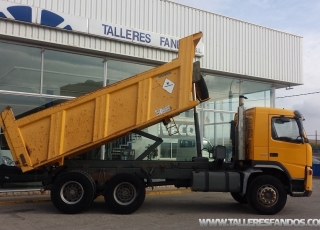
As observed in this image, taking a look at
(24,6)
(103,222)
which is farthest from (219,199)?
(24,6)

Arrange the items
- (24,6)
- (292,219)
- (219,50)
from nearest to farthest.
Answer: (292,219) → (24,6) → (219,50)

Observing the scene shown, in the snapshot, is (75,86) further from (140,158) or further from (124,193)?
(124,193)

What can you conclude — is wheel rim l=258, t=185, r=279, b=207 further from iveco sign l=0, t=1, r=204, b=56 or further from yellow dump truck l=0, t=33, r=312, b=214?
iveco sign l=0, t=1, r=204, b=56

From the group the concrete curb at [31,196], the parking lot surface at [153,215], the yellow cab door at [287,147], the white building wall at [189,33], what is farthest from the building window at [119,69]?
the yellow cab door at [287,147]

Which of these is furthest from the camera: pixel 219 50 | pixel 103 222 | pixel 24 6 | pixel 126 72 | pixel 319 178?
pixel 319 178

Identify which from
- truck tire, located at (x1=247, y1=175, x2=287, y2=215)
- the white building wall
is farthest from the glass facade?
truck tire, located at (x1=247, y1=175, x2=287, y2=215)

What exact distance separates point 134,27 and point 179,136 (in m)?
4.57

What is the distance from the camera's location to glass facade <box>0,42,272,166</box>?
1263 cm

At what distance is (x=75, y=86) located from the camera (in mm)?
13969

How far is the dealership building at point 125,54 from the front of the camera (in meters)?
12.6

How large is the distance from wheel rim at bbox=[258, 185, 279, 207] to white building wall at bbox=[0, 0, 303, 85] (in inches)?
280

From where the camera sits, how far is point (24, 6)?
12.2 m

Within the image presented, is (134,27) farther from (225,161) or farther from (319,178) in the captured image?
(319,178)

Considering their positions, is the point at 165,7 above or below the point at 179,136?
above
